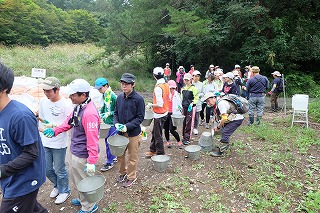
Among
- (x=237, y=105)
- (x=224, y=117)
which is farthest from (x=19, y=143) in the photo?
(x=237, y=105)

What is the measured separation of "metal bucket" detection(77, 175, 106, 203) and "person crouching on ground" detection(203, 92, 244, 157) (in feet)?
8.22

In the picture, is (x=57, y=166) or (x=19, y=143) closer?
(x=19, y=143)

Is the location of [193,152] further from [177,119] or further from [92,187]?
[92,187]

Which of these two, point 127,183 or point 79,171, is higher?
point 79,171

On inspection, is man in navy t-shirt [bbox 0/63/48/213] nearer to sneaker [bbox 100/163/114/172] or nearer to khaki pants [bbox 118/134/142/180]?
khaki pants [bbox 118/134/142/180]

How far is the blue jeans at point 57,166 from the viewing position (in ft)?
11.0

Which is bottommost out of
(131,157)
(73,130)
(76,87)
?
(131,157)

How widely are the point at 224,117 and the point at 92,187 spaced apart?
2.60 meters

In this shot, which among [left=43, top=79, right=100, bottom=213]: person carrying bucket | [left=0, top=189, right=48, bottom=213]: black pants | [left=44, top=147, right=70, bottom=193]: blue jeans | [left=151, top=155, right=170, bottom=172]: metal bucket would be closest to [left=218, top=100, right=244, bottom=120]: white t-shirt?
[left=151, top=155, right=170, bottom=172]: metal bucket

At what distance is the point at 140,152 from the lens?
5.53m

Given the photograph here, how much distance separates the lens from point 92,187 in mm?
2879

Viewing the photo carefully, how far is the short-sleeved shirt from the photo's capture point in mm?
1903

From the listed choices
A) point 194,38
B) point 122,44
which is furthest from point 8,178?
point 122,44

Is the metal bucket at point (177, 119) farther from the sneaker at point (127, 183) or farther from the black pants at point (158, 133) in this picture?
the sneaker at point (127, 183)
